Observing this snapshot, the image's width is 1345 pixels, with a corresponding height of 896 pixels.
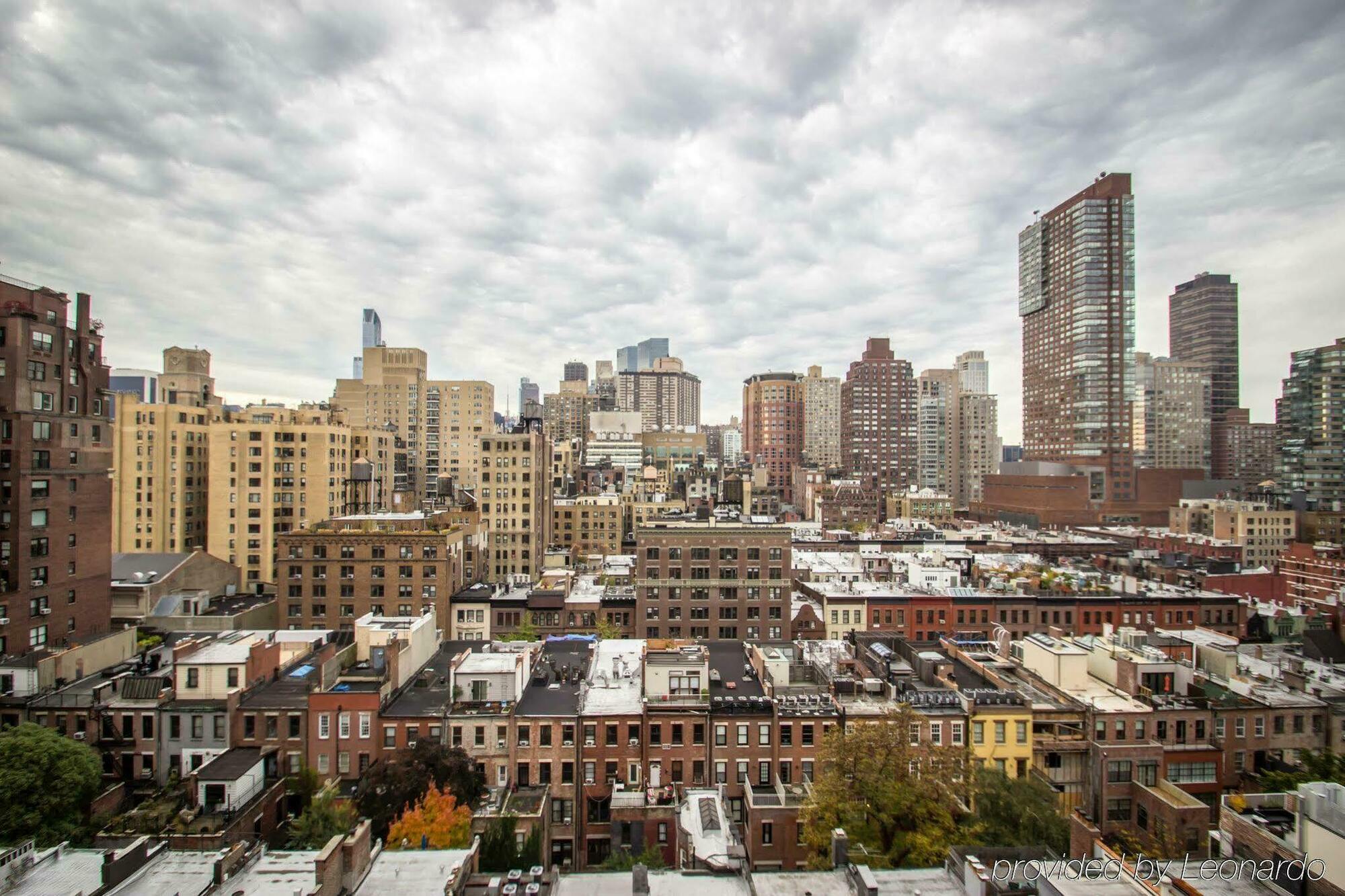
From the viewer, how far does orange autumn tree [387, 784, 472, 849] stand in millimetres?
35719

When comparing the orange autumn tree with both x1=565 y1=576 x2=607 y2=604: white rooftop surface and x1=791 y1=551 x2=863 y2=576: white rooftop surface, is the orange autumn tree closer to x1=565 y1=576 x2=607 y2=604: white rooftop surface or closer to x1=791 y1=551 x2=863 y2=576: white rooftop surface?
x1=565 y1=576 x2=607 y2=604: white rooftop surface

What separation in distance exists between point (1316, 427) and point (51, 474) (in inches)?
9454

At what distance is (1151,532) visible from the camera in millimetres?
159500

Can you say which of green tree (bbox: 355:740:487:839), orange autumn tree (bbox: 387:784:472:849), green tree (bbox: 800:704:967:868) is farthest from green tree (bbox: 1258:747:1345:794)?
green tree (bbox: 355:740:487:839)

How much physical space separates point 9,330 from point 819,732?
7646 cm

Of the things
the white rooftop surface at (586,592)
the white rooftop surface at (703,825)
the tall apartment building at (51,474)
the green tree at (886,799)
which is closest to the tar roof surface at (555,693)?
the white rooftop surface at (703,825)

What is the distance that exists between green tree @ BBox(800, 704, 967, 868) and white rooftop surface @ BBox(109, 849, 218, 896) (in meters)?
27.5

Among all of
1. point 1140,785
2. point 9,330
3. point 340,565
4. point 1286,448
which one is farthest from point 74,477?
point 1286,448

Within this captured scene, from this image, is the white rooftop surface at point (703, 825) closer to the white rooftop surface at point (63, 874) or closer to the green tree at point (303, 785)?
the green tree at point (303, 785)

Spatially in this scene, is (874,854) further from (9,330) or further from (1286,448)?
(1286,448)

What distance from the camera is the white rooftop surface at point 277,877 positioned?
2722 centimetres

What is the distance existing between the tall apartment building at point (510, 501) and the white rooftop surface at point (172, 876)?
8603 cm

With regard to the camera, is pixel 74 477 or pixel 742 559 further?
pixel 742 559

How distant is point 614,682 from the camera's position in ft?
175
